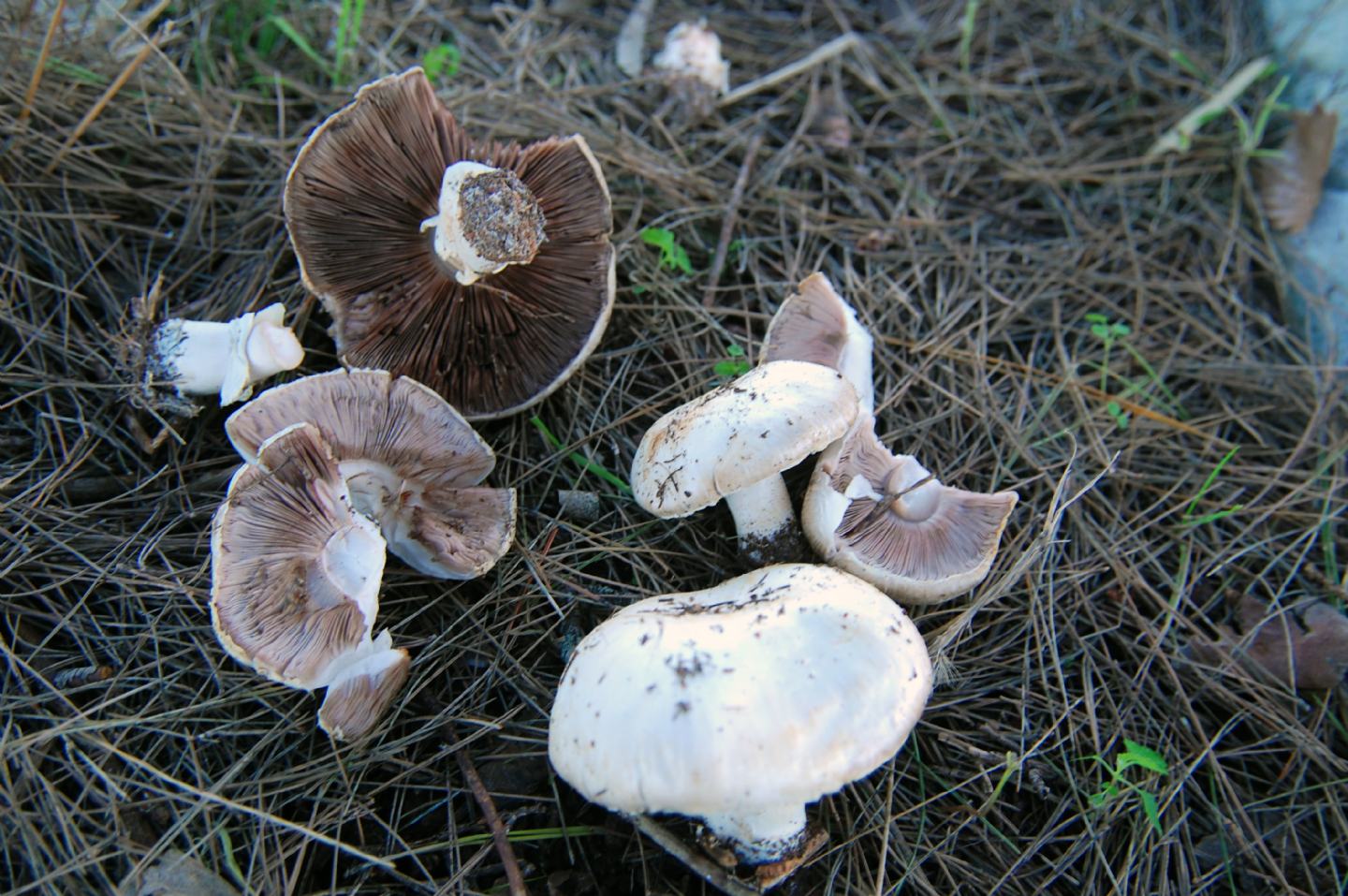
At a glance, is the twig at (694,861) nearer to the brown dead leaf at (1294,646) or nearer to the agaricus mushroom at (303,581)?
the agaricus mushroom at (303,581)

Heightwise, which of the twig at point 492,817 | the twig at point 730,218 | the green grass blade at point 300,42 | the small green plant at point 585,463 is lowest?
the twig at point 492,817

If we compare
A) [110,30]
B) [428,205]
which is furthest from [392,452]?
[110,30]

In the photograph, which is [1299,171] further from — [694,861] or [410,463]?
[410,463]

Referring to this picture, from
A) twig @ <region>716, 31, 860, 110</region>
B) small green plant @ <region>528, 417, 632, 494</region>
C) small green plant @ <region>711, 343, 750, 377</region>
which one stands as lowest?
small green plant @ <region>528, 417, 632, 494</region>

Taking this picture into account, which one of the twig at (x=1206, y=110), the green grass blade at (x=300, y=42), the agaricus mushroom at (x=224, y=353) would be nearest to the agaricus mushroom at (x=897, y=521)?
the agaricus mushroom at (x=224, y=353)

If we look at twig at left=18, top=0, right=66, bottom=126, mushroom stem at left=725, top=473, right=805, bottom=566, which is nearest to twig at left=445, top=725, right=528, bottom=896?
mushroom stem at left=725, top=473, right=805, bottom=566

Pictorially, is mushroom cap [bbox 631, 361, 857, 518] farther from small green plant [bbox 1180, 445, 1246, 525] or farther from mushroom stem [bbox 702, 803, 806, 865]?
small green plant [bbox 1180, 445, 1246, 525]

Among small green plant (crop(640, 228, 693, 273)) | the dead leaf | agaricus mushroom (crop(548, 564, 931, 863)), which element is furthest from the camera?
small green plant (crop(640, 228, 693, 273))
